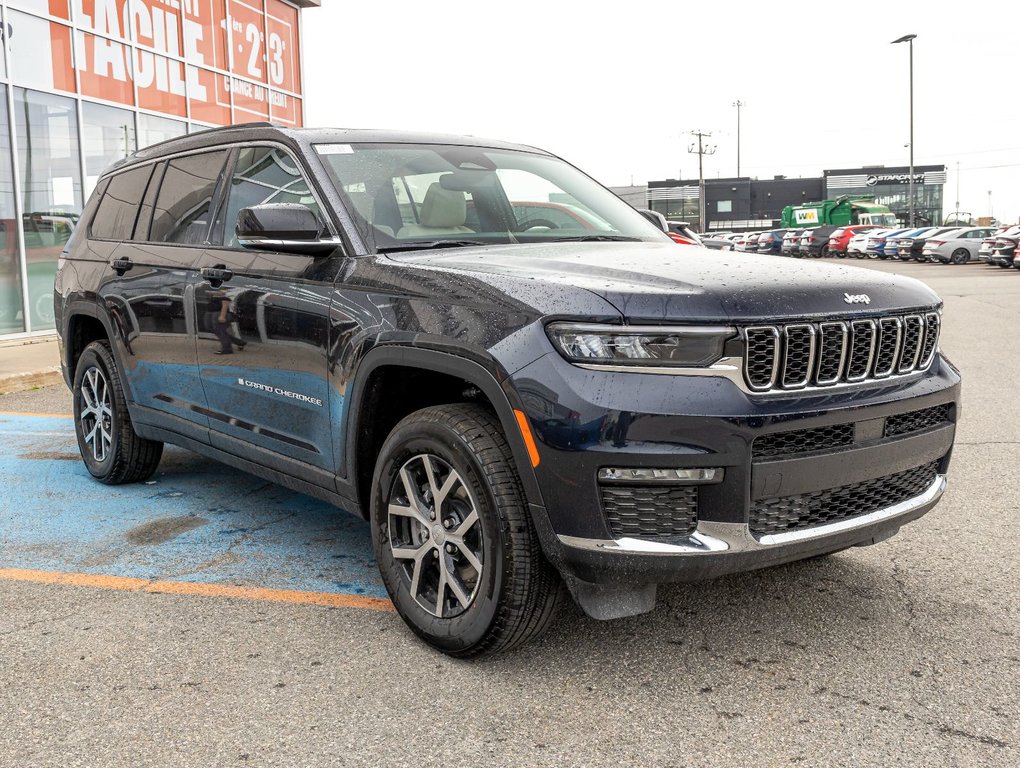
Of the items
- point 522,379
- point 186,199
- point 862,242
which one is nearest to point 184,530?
point 186,199

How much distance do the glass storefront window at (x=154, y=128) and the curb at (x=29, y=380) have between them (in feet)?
21.7

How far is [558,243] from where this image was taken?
4164 millimetres

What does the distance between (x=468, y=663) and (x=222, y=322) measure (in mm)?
1925

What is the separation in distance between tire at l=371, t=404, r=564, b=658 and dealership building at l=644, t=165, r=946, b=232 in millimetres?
111178

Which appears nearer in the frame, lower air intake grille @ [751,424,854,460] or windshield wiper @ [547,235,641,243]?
lower air intake grille @ [751,424,854,460]

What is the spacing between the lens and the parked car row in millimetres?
34344

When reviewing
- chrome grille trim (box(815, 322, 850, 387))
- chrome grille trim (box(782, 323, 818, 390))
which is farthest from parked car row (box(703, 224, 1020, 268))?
chrome grille trim (box(782, 323, 818, 390))

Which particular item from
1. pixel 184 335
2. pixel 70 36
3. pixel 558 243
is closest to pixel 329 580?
pixel 184 335

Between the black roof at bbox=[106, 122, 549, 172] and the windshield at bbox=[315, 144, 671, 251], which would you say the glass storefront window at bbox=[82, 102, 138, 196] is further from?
the windshield at bbox=[315, 144, 671, 251]

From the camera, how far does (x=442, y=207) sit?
13.8 ft

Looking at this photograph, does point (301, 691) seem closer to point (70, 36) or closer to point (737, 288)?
point (737, 288)

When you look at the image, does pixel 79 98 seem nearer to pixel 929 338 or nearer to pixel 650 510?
pixel 929 338

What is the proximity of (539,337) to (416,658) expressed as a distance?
4.08 ft

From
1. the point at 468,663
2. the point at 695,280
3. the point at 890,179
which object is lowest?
the point at 468,663
